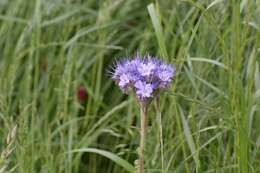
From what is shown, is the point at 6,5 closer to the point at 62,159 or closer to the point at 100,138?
the point at 100,138

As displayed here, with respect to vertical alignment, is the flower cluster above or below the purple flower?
above

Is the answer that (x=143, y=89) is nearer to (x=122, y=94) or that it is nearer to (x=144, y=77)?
(x=144, y=77)

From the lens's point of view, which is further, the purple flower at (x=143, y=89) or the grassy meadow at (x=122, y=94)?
the grassy meadow at (x=122, y=94)

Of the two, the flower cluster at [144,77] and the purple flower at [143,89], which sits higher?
the flower cluster at [144,77]

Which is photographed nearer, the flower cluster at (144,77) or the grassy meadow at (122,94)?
the flower cluster at (144,77)

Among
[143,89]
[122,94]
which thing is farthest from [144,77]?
[122,94]
